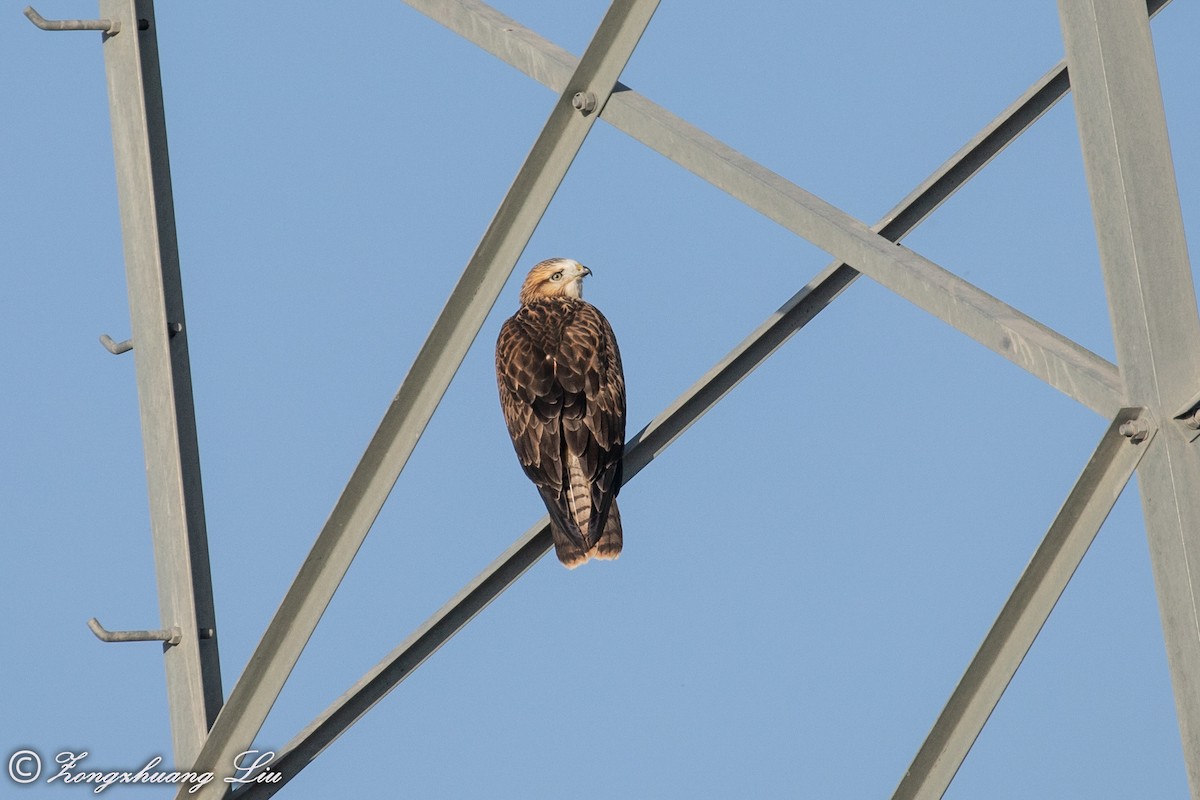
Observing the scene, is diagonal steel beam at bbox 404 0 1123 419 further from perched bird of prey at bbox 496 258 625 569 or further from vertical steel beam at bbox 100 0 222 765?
perched bird of prey at bbox 496 258 625 569

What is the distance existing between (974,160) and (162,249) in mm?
2395

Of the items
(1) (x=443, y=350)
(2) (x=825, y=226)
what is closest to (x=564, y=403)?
→ (1) (x=443, y=350)

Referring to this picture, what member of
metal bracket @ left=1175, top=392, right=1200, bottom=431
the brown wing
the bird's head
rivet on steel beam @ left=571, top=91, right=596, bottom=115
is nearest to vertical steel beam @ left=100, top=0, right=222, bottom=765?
the brown wing

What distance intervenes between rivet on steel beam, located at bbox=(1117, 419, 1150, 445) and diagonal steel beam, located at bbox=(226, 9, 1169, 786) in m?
1.69

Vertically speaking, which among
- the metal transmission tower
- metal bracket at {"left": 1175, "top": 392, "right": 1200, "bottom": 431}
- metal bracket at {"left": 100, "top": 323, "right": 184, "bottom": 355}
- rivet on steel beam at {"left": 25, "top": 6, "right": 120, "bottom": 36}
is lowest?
metal bracket at {"left": 1175, "top": 392, "right": 1200, "bottom": 431}

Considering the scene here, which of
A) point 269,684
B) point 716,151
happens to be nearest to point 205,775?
point 269,684

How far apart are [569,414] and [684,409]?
3.86 ft

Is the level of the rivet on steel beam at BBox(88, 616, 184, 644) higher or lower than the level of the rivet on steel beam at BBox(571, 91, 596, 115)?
lower

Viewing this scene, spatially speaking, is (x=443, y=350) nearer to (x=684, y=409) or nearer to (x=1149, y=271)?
(x=684, y=409)

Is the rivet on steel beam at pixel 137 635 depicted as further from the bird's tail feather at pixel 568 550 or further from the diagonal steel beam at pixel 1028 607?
the diagonal steel beam at pixel 1028 607

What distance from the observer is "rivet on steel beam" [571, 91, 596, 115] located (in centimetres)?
366

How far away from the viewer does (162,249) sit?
494cm

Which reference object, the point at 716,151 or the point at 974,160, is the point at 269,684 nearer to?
the point at 716,151

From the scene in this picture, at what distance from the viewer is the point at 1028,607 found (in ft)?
9.88
